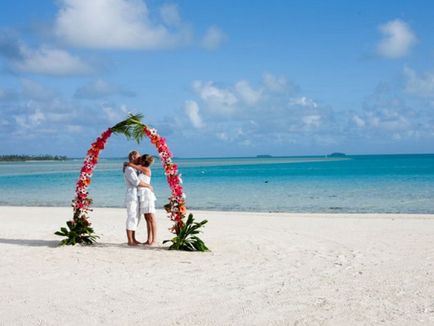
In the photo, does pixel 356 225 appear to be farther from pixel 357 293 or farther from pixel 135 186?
pixel 357 293

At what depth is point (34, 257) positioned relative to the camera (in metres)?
10.4

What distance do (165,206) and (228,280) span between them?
325 cm

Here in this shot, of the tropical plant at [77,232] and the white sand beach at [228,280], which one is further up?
the tropical plant at [77,232]

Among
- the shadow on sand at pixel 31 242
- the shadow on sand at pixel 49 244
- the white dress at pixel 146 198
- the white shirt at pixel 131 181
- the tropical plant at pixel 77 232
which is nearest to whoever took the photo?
the white shirt at pixel 131 181

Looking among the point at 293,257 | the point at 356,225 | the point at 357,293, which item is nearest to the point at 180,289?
the point at 357,293

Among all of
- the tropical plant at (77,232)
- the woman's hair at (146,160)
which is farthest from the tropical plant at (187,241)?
the tropical plant at (77,232)

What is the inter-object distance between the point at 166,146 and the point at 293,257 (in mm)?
3330

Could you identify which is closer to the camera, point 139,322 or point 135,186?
point 139,322

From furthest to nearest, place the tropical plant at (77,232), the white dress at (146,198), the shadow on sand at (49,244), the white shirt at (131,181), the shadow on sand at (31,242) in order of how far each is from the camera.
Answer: the shadow on sand at (31,242), the tropical plant at (77,232), the shadow on sand at (49,244), the white dress at (146,198), the white shirt at (131,181)

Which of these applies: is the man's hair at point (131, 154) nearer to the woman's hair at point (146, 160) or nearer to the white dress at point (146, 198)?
the woman's hair at point (146, 160)

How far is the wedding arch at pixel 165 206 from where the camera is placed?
11.1 meters

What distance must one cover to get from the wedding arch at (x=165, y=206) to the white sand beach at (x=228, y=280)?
15.8 inches

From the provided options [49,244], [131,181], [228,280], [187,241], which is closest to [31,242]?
[49,244]

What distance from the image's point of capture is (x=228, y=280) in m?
8.41
